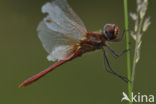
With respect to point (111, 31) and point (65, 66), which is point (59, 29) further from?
point (65, 66)

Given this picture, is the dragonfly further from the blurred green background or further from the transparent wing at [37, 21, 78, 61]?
the blurred green background

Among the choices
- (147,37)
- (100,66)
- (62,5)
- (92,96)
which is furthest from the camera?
(147,37)

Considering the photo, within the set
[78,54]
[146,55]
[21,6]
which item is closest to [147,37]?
[146,55]

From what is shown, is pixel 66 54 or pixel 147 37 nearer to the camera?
pixel 66 54

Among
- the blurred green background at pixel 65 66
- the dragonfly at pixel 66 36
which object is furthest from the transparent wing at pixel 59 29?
the blurred green background at pixel 65 66

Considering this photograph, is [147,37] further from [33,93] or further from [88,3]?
[33,93]

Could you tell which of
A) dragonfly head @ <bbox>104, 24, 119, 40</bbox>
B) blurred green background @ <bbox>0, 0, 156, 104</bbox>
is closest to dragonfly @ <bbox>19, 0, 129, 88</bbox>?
dragonfly head @ <bbox>104, 24, 119, 40</bbox>

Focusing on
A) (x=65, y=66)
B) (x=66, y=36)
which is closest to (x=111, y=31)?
(x=66, y=36)
